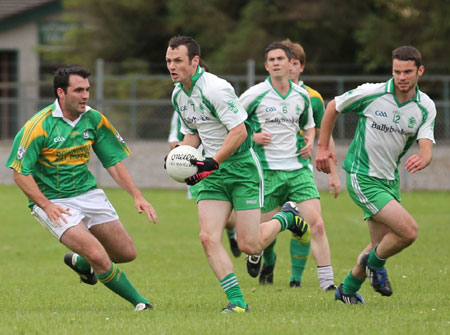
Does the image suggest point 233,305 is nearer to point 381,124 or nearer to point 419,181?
point 381,124

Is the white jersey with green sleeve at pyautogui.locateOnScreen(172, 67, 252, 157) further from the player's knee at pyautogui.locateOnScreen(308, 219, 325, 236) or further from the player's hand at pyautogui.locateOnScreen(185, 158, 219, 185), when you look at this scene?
the player's knee at pyautogui.locateOnScreen(308, 219, 325, 236)

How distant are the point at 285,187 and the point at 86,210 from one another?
2.49 m

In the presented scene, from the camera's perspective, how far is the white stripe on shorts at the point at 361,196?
782cm

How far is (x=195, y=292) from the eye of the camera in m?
9.21

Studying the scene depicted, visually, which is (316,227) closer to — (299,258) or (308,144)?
(299,258)

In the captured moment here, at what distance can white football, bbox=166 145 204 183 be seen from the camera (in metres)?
7.29

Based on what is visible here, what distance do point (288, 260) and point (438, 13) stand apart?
16.9 meters

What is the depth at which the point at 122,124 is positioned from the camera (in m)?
25.0

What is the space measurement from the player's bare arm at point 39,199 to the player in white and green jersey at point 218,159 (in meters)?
1.09

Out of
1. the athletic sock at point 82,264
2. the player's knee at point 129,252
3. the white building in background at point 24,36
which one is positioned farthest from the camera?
the white building in background at point 24,36

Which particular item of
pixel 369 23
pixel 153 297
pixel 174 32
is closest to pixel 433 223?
pixel 153 297

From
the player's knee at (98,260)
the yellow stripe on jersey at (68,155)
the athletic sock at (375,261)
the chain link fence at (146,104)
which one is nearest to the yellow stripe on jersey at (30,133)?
the yellow stripe on jersey at (68,155)

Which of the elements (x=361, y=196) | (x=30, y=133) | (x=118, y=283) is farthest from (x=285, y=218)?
(x=30, y=133)

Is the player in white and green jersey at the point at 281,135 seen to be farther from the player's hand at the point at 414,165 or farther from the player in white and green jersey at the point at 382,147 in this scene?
the player's hand at the point at 414,165
